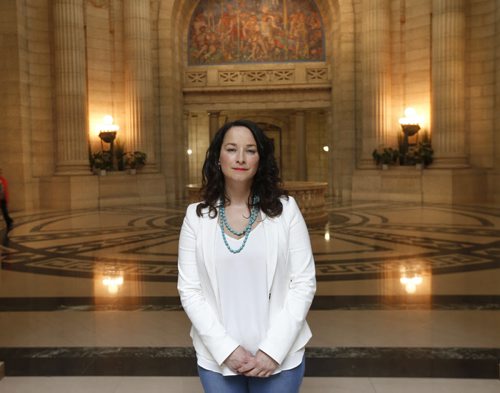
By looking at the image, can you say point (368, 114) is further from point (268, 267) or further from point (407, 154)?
point (268, 267)

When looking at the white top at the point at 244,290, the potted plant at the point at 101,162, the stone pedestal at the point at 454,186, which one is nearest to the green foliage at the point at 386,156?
the stone pedestal at the point at 454,186

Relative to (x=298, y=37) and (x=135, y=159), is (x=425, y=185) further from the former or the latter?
(x=135, y=159)

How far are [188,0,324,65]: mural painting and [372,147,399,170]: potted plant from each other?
4836 mm

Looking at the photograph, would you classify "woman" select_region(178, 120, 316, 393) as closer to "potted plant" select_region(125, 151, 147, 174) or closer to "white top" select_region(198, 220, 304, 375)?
"white top" select_region(198, 220, 304, 375)

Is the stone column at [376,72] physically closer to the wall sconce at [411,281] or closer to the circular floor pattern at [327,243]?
the circular floor pattern at [327,243]

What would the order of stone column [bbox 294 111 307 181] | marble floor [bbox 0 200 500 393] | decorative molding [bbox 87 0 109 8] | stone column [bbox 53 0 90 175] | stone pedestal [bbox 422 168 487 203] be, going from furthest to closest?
stone column [bbox 294 111 307 181] < decorative molding [bbox 87 0 109 8] < stone column [bbox 53 0 90 175] < stone pedestal [bbox 422 168 487 203] < marble floor [bbox 0 200 500 393]

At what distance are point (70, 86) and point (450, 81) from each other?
10989 mm

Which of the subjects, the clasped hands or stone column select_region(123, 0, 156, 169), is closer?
the clasped hands

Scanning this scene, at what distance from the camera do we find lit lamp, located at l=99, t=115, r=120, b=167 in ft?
56.9

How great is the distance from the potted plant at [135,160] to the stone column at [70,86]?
1.52 meters

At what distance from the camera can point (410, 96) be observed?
1820 centimetres

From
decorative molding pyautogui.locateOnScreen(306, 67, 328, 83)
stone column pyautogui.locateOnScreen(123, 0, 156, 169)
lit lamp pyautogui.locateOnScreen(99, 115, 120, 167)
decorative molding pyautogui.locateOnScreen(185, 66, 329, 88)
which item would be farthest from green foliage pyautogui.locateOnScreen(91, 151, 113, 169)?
decorative molding pyautogui.locateOnScreen(306, 67, 328, 83)

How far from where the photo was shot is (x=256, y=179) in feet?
6.96

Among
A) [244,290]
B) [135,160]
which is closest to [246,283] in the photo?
[244,290]
